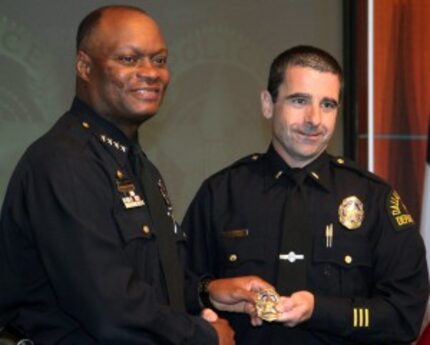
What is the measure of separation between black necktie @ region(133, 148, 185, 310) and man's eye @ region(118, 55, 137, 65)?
0.67 feet

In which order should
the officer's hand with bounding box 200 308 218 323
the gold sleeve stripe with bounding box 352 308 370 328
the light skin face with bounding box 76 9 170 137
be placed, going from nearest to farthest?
1. the light skin face with bounding box 76 9 170 137
2. the officer's hand with bounding box 200 308 218 323
3. the gold sleeve stripe with bounding box 352 308 370 328

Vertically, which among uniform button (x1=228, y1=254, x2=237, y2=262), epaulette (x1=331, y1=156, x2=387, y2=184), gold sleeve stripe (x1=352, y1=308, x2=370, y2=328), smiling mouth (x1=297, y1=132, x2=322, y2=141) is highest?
smiling mouth (x1=297, y1=132, x2=322, y2=141)

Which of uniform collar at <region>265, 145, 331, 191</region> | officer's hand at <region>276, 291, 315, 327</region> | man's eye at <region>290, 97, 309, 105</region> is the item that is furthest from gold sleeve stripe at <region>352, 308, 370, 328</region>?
man's eye at <region>290, 97, 309, 105</region>

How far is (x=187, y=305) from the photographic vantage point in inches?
81.9

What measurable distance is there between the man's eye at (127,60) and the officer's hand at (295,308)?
0.67 meters

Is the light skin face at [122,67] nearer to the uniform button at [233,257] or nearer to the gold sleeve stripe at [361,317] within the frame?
the uniform button at [233,257]

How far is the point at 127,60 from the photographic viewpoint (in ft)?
5.80

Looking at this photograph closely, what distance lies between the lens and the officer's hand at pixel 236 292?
6.49ft

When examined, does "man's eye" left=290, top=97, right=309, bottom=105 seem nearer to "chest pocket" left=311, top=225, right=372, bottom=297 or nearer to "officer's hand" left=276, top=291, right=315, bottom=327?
"chest pocket" left=311, top=225, right=372, bottom=297

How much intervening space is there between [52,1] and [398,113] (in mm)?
1545

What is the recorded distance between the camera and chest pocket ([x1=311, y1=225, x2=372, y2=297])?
2102 mm

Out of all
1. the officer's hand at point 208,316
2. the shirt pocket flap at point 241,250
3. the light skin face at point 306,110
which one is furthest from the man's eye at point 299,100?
the officer's hand at point 208,316

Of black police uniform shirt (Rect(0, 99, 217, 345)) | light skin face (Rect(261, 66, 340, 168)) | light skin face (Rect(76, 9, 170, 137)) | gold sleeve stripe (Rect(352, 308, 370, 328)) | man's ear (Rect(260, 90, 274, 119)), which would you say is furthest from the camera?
man's ear (Rect(260, 90, 274, 119))

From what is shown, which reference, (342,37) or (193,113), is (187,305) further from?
(342,37)
